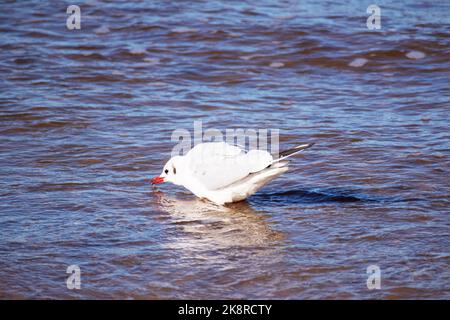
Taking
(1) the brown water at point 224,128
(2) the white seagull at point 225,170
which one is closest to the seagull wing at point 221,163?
(2) the white seagull at point 225,170

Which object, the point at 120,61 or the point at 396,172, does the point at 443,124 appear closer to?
the point at 396,172

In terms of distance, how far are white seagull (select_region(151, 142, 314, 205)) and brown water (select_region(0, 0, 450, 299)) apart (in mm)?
166

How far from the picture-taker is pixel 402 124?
8.34 meters

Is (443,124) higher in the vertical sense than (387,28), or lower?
lower

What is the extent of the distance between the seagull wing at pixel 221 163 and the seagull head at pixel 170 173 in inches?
6.3

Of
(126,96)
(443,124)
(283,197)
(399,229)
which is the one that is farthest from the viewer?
(126,96)

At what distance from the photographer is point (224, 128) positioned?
8414 mm

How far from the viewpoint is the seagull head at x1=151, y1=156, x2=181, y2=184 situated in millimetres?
6734

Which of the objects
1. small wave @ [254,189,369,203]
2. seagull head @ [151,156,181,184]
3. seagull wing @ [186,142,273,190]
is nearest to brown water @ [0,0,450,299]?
small wave @ [254,189,369,203]

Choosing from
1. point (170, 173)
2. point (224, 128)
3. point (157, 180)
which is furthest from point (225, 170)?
point (224, 128)

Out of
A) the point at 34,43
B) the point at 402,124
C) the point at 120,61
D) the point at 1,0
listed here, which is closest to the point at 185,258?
the point at 402,124

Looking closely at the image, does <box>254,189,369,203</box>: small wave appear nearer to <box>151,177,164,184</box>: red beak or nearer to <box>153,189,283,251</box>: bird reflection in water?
<box>153,189,283,251</box>: bird reflection in water

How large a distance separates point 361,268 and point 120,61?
6.69 metres

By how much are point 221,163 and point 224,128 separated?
2.06 m
